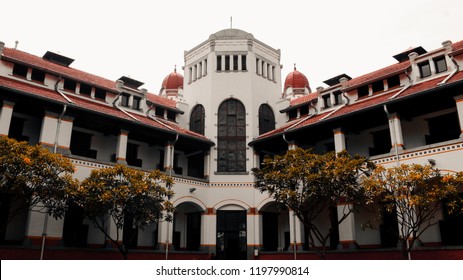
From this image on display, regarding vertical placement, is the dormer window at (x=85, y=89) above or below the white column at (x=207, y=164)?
above

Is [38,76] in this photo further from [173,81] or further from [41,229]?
[173,81]

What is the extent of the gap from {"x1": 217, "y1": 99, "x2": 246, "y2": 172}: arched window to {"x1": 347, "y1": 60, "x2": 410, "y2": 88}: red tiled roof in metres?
8.26

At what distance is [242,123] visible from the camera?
30547mm

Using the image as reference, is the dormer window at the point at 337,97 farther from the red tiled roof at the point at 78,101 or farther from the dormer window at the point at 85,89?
the dormer window at the point at 85,89

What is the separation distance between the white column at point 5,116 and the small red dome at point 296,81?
35.8m

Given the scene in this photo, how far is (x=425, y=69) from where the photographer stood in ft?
80.2

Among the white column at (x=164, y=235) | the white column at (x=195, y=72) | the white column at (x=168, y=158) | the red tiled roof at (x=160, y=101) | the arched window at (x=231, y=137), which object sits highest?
the white column at (x=195, y=72)

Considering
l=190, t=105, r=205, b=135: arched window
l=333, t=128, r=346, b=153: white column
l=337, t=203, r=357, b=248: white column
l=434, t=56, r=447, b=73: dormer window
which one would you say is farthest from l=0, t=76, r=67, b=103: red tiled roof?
l=434, t=56, r=447, b=73: dormer window

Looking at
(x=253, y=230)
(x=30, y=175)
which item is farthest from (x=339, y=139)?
(x=30, y=175)

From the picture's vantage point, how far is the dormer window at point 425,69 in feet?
79.3

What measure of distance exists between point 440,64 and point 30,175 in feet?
73.7

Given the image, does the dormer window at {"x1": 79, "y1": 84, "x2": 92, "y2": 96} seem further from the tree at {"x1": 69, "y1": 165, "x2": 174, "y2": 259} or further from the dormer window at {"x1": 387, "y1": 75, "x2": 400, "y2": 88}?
the dormer window at {"x1": 387, "y1": 75, "x2": 400, "y2": 88}

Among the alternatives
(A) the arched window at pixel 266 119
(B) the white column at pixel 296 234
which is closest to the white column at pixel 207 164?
(A) the arched window at pixel 266 119
